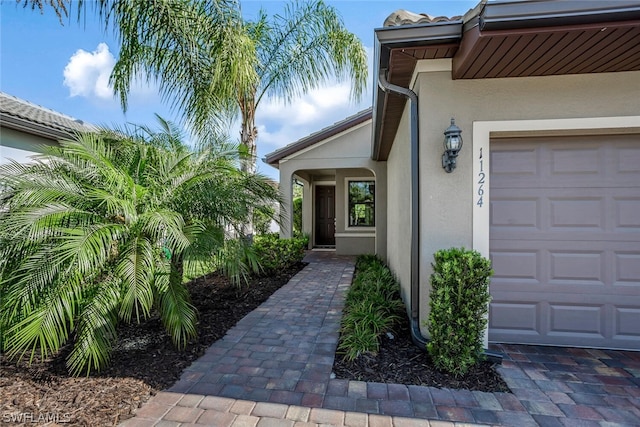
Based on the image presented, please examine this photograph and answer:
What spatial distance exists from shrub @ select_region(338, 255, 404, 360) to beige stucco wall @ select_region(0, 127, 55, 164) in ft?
24.3

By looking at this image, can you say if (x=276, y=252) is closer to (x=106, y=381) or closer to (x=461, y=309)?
(x=106, y=381)

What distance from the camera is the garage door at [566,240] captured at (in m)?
3.49

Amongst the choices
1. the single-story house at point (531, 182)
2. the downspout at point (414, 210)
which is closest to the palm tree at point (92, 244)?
the downspout at point (414, 210)

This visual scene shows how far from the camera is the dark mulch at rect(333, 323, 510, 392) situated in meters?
2.86

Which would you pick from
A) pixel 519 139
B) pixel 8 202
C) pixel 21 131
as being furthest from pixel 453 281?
pixel 21 131

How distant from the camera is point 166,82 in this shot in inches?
252

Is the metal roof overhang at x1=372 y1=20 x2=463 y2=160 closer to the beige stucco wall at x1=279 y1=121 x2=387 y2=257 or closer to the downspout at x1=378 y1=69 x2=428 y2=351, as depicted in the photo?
the downspout at x1=378 y1=69 x2=428 y2=351

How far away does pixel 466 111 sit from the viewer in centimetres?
342

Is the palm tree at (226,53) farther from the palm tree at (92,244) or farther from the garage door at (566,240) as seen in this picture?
the garage door at (566,240)

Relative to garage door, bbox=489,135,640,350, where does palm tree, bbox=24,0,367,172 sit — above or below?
above

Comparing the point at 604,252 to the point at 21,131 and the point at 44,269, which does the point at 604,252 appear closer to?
the point at 44,269

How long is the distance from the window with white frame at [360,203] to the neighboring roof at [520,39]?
25.9ft

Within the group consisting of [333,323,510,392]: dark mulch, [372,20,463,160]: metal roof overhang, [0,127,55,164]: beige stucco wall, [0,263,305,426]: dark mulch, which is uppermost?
[372,20,463,160]: metal roof overhang

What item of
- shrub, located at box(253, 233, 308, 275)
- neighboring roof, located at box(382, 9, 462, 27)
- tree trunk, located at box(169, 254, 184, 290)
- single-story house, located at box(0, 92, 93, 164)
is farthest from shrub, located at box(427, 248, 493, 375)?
single-story house, located at box(0, 92, 93, 164)
